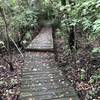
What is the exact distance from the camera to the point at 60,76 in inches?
228

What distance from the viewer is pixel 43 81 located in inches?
213

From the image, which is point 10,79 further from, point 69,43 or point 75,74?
point 69,43

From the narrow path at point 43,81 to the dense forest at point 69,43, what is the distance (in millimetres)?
470

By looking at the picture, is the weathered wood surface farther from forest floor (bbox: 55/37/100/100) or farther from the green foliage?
the green foliage

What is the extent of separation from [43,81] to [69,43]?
301 cm

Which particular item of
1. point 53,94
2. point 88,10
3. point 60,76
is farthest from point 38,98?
point 88,10

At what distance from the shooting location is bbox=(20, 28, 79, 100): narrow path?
15.4 feet

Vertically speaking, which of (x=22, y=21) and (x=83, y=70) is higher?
(x=22, y=21)

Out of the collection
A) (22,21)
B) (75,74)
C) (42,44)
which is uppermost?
(22,21)

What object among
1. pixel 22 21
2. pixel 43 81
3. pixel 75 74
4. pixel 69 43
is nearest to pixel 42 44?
pixel 69 43

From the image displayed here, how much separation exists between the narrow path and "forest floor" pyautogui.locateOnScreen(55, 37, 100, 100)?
52 cm

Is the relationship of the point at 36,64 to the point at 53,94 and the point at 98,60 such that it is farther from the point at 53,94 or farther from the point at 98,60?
the point at 98,60

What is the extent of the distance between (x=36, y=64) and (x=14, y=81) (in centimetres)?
103

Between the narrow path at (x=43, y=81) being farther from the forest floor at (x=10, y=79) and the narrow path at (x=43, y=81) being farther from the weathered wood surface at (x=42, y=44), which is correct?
the weathered wood surface at (x=42, y=44)
